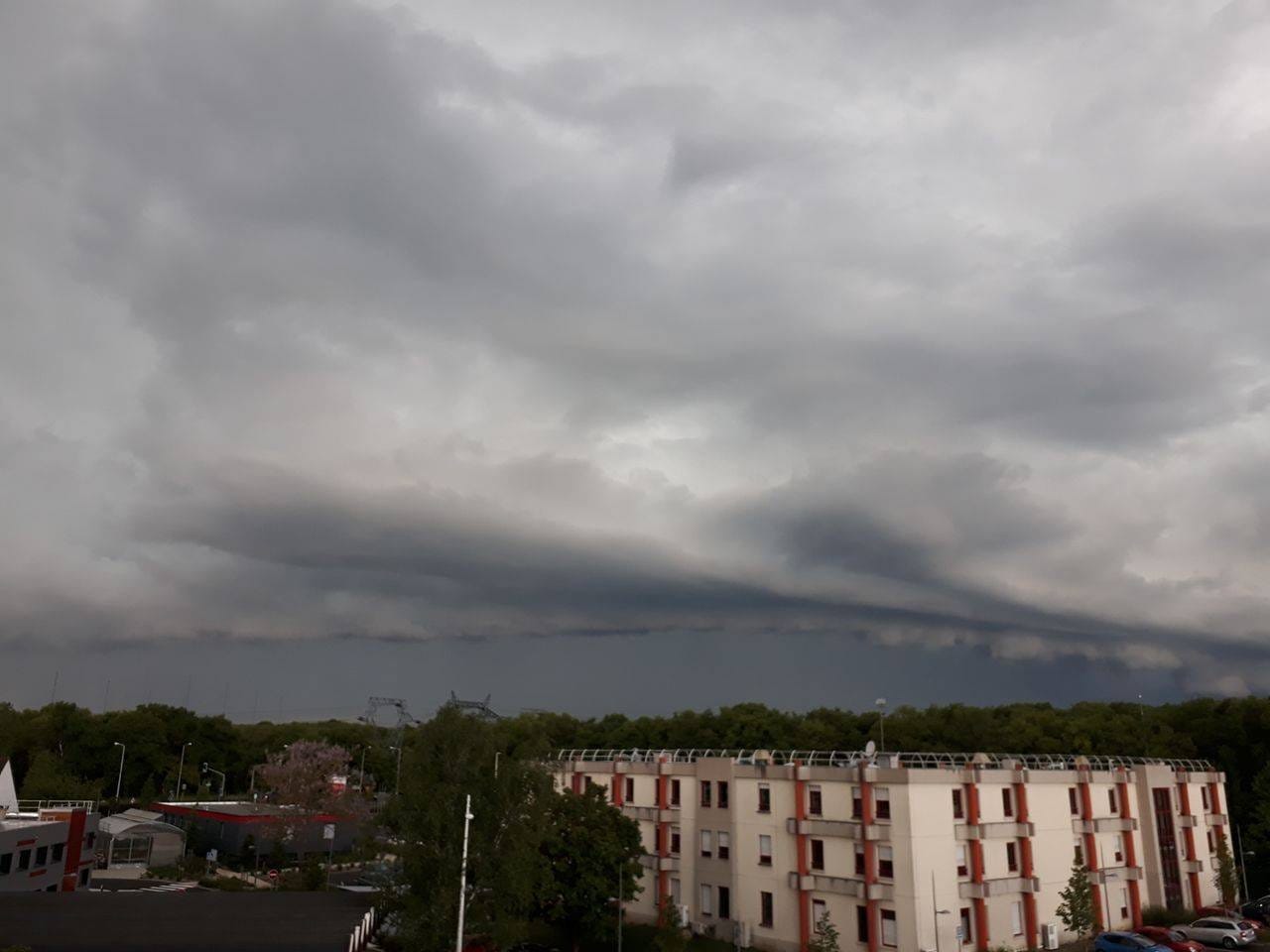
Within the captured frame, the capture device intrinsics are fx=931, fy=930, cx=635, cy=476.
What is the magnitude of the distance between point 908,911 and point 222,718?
502 ft

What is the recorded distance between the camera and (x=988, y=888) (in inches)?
2435

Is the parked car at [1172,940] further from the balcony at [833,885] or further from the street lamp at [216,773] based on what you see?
the street lamp at [216,773]

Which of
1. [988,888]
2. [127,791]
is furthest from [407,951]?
[127,791]

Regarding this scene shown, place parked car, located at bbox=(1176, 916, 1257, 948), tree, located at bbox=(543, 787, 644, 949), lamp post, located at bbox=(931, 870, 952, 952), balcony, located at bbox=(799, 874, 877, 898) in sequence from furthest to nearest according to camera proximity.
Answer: tree, located at bbox=(543, 787, 644, 949)
parked car, located at bbox=(1176, 916, 1257, 948)
balcony, located at bbox=(799, 874, 877, 898)
lamp post, located at bbox=(931, 870, 952, 952)

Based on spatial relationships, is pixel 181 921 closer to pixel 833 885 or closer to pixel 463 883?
pixel 463 883

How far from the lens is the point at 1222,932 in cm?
6306

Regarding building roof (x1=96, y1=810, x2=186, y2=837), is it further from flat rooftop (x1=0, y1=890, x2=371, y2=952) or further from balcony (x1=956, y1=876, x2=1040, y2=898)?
balcony (x1=956, y1=876, x2=1040, y2=898)

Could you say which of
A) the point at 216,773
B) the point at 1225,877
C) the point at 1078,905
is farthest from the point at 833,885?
the point at 216,773

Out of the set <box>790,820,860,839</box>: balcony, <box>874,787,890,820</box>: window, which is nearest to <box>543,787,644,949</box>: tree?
<box>790,820,860,839</box>: balcony

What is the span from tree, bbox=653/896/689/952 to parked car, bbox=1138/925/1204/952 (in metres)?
30.2

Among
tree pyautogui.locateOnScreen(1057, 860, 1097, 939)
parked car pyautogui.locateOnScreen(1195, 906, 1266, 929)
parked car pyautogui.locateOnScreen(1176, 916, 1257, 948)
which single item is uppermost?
tree pyautogui.locateOnScreen(1057, 860, 1097, 939)

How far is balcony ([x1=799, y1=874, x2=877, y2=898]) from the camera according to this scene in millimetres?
61594

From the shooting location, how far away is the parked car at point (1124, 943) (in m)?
56.6

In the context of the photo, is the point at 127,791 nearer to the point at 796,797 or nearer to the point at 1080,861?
the point at 796,797
